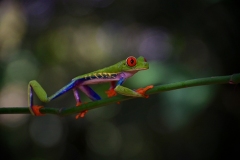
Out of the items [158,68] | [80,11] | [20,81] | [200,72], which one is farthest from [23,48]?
[200,72]

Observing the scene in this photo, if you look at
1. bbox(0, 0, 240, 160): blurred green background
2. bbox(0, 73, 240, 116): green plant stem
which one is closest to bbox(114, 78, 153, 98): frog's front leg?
bbox(0, 73, 240, 116): green plant stem

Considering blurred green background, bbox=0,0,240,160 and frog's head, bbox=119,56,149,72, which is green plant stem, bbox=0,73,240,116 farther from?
blurred green background, bbox=0,0,240,160

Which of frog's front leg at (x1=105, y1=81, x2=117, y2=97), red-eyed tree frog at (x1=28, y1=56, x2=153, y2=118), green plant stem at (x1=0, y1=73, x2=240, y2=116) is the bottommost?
green plant stem at (x1=0, y1=73, x2=240, y2=116)

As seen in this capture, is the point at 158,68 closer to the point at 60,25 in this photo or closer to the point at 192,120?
the point at 192,120

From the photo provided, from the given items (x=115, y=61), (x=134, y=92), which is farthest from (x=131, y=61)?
(x=115, y=61)

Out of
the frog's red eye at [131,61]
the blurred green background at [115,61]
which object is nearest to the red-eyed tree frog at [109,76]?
the frog's red eye at [131,61]

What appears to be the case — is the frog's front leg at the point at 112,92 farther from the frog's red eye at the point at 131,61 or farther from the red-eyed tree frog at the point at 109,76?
the frog's red eye at the point at 131,61

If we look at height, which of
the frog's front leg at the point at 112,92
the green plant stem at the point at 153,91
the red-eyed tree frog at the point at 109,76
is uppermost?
the red-eyed tree frog at the point at 109,76
